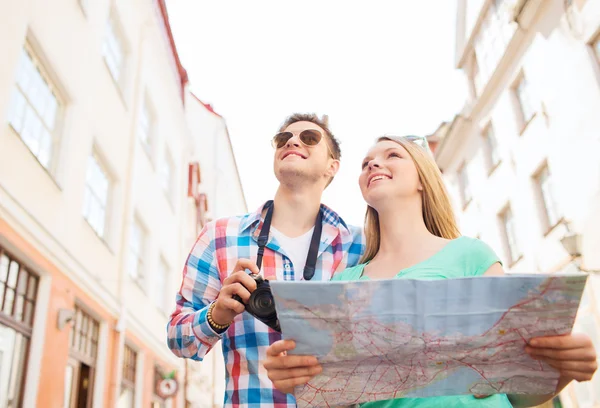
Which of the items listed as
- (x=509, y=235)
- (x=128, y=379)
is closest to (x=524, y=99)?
(x=509, y=235)

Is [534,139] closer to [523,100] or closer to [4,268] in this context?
[523,100]

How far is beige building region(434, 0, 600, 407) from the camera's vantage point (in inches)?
446

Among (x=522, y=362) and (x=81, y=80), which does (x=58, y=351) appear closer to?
(x=81, y=80)

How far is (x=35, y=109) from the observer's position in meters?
8.30

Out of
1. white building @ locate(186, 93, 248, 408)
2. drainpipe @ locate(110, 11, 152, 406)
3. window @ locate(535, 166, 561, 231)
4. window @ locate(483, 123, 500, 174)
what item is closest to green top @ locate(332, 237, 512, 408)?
drainpipe @ locate(110, 11, 152, 406)

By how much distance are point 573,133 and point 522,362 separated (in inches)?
466

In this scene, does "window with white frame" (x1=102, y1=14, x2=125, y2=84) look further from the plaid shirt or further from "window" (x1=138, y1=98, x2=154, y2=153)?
the plaid shirt

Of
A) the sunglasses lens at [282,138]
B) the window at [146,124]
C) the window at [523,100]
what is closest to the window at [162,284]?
the window at [146,124]

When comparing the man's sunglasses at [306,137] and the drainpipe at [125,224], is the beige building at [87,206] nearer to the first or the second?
the drainpipe at [125,224]

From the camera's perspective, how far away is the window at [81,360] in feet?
30.3

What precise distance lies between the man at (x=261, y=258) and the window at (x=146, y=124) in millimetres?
12734

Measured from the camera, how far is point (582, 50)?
→ 1166cm

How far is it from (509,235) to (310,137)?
14865mm

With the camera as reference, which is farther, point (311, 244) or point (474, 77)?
point (474, 77)
